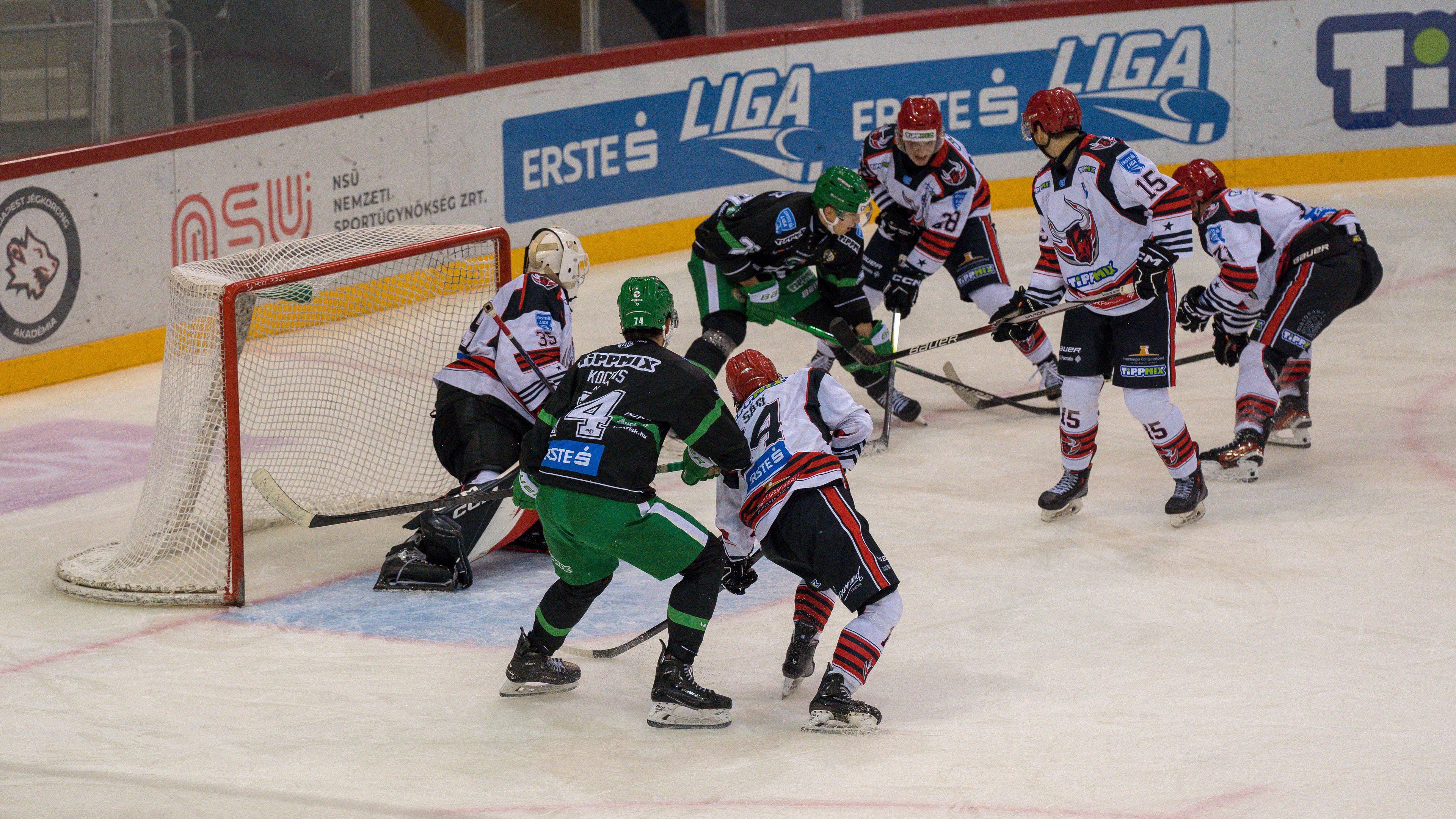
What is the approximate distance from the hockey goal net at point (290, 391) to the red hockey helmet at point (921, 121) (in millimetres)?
1632

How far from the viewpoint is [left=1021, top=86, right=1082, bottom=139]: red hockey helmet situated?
195 inches

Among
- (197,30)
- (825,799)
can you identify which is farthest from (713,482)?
(197,30)

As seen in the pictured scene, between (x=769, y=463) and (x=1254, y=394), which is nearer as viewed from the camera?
(x=769, y=463)

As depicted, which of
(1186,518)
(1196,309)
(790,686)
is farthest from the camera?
(1196,309)

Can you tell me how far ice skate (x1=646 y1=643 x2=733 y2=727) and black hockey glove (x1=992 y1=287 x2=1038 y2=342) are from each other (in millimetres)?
2206

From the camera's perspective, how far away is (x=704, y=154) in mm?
9438

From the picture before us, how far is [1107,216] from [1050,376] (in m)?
1.63

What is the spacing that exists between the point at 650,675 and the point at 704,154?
568 centimetres

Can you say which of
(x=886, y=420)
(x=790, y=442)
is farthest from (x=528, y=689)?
(x=886, y=420)

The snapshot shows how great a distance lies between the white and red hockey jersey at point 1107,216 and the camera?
16.2ft

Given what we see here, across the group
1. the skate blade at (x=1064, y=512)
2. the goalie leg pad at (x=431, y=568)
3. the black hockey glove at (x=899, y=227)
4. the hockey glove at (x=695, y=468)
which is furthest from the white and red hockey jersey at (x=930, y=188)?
the hockey glove at (x=695, y=468)

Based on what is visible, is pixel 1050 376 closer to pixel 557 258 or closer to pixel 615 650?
pixel 557 258

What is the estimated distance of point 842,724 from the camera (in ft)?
12.1

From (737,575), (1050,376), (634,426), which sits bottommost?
(1050,376)
